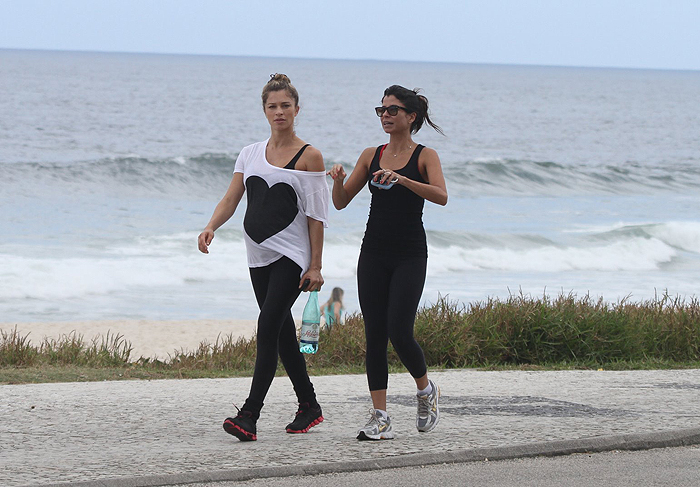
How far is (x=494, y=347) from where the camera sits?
860 centimetres

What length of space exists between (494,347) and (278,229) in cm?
410

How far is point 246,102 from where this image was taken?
278ft

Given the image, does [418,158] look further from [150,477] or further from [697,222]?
[697,222]

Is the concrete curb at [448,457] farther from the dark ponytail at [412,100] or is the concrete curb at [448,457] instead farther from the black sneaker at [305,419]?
the dark ponytail at [412,100]

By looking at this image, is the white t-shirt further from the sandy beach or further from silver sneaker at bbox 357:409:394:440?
the sandy beach

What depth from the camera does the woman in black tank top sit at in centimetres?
497

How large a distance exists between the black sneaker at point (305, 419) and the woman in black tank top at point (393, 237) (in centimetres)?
33

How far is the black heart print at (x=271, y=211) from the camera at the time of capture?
503 cm

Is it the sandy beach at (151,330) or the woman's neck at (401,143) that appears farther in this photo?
the sandy beach at (151,330)

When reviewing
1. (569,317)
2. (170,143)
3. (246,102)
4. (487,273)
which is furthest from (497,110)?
(569,317)

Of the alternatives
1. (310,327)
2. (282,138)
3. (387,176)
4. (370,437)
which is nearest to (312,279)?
(310,327)

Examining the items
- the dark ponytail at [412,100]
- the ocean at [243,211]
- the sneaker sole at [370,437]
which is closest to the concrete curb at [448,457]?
the sneaker sole at [370,437]

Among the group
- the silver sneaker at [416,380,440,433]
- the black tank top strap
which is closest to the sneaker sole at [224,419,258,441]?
the silver sneaker at [416,380,440,433]

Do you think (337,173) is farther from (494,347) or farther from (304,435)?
(494,347)
